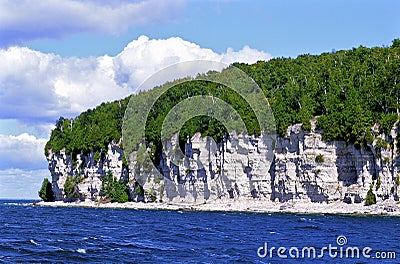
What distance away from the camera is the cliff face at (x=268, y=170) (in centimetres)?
9556

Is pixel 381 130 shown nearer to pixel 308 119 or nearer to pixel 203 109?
pixel 308 119

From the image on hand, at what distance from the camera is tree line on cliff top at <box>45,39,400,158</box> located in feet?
327

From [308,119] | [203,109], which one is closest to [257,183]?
[308,119]

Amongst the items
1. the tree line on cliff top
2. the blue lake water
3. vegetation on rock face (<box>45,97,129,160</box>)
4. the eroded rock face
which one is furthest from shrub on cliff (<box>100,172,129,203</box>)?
the blue lake water

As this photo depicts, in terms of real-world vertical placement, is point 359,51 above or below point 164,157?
above

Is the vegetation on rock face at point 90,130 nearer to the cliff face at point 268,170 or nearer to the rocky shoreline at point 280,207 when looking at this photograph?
the cliff face at point 268,170

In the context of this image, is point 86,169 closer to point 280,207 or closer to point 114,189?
point 114,189

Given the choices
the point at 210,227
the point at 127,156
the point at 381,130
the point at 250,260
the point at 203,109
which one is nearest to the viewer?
the point at 250,260

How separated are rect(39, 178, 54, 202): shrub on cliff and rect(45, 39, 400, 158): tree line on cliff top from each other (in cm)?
807

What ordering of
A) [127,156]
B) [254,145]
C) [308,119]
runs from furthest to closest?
1. [127,156]
2. [254,145]
3. [308,119]

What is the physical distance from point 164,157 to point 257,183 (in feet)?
85.9

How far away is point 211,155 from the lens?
389 ft

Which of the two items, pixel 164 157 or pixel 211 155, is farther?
pixel 164 157

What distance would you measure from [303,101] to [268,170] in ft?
41.6
